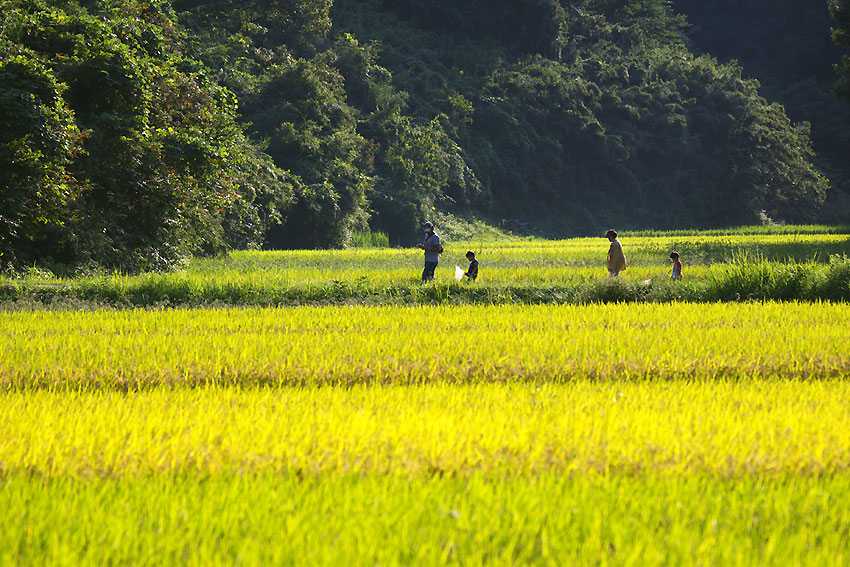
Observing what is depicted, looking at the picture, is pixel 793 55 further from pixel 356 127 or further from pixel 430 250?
pixel 430 250

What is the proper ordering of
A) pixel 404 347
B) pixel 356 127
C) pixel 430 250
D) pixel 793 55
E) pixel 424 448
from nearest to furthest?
pixel 424 448 < pixel 404 347 < pixel 430 250 < pixel 356 127 < pixel 793 55

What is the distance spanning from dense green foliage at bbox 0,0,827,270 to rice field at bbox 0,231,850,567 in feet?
28.7

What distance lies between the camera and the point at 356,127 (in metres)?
39.5

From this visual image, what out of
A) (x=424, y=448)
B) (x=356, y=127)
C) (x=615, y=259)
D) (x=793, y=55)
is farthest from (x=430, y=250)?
(x=793, y=55)

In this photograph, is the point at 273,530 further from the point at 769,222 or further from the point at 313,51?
the point at 769,222

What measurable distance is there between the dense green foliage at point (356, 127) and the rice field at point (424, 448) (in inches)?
345

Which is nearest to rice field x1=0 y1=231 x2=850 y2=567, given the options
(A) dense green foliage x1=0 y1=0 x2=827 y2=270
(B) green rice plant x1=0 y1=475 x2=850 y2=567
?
(B) green rice plant x1=0 y1=475 x2=850 y2=567

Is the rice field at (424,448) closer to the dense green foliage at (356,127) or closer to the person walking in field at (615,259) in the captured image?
the person walking in field at (615,259)

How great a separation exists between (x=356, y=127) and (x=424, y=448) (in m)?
36.6

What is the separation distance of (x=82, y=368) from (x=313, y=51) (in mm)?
35032

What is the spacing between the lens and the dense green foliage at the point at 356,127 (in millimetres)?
15992

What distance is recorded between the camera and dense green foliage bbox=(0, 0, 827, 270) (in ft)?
52.5

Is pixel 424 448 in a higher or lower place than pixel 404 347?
higher

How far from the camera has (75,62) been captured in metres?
15.9
